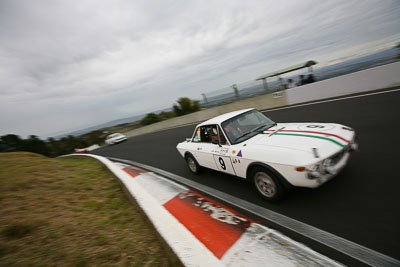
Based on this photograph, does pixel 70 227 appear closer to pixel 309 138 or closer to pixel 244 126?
pixel 244 126

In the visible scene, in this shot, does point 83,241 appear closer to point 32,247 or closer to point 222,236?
point 32,247

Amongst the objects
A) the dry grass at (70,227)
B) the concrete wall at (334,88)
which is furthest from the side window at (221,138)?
the concrete wall at (334,88)

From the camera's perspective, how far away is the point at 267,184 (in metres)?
3.15

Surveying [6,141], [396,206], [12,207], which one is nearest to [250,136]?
[396,206]

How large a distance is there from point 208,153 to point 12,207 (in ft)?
11.6

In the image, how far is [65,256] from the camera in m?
2.24

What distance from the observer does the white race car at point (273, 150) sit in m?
2.64

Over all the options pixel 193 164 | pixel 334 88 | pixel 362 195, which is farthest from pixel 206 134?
pixel 334 88

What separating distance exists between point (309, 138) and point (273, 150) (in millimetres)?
615

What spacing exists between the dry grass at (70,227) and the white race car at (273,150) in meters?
1.80

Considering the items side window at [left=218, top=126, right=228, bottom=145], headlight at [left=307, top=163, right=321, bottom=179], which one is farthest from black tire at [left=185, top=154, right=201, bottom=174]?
headlight at [left=307, top=163, right=321, bottom=179]

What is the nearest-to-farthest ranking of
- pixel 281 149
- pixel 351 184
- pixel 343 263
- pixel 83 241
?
pixel 343 263
pixel 83 241
pixel 281 149
pixel 351 184

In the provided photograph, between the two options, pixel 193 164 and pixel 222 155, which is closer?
pixel 222 155

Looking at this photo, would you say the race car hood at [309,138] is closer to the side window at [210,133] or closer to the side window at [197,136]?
the side window at [210,133]
